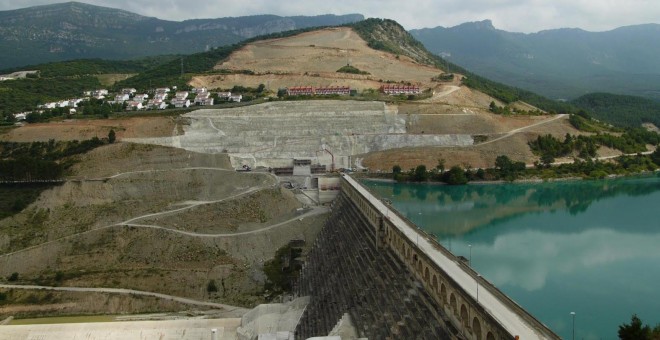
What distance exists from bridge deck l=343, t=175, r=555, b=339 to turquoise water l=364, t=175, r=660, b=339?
6719 millimetres

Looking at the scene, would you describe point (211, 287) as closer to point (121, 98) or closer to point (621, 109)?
point (121, 98)

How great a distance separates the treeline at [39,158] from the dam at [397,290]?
94.2ft

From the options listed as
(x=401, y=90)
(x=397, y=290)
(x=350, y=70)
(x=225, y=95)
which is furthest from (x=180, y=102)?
(x=397, y=290)

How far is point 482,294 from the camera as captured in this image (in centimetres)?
1819

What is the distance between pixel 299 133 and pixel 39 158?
99.7 feet

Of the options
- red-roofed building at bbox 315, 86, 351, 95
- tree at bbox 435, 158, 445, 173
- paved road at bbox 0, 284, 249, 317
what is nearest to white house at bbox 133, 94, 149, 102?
red-roofed building at bbox 315, 86, 351, 95

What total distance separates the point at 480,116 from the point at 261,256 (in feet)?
156

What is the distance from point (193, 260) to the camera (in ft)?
124

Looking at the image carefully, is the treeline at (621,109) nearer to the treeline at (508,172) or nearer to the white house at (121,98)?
the treeline at (508,172)

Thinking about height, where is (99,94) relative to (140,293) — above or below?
above

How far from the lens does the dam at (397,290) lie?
17.1 meters

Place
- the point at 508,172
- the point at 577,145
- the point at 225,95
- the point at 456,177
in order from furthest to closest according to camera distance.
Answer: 1. the point at 225,95
2. the point at 577,145
3. the point at 508,172
4. the point at 456,177

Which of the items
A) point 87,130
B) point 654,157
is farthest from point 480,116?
point 87,130

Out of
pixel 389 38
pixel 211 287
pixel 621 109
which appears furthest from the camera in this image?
pixel 389 38
